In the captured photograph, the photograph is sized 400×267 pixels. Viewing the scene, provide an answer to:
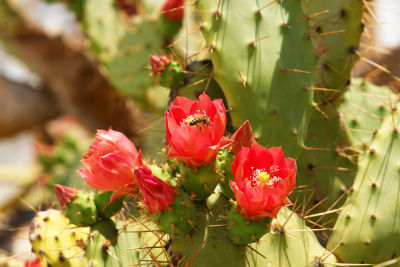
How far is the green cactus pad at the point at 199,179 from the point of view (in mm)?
783

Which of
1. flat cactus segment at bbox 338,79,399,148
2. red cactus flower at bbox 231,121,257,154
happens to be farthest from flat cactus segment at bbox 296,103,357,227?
red cactus flower at bbox 231,121,257,154

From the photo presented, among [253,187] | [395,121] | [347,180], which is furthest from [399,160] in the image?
[253,187]

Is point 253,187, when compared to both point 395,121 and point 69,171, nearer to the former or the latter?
point 395,121

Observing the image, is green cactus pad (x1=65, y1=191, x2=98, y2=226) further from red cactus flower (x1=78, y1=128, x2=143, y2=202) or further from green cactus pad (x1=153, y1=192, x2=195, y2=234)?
green cactus pad (x1=153, y1=192, x2=195, y2=234)

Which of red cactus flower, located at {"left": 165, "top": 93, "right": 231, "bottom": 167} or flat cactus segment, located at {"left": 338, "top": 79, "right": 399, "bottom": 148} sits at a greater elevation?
red cactus flower, located at {"left": 165, "top": 93, "right": 231, "bottom": 167}

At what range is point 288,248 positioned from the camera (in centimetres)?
87

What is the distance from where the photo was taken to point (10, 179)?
403 centimetres

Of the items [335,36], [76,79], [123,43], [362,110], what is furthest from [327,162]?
[76,79]

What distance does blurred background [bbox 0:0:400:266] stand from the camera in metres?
2.36

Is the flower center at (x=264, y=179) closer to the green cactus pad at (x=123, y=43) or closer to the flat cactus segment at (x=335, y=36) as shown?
the flat cactus segment at (x=335, y=36)

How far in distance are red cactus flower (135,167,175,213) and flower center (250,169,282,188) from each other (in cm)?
15

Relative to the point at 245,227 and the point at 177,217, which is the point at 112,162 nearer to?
the point at 177,217

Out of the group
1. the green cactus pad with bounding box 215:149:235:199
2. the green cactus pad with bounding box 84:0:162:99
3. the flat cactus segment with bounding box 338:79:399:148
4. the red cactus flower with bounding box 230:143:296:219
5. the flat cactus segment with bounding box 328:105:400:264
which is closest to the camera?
the red cactus flower with bounding box 230:143:296:219

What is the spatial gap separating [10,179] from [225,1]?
362 centimetres
